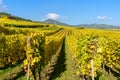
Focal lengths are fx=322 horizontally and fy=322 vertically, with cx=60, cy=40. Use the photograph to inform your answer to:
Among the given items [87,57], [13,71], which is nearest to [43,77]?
[13,71]

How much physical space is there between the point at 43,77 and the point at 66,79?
17.3 ft

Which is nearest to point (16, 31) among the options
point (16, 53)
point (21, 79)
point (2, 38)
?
point (16, 53)

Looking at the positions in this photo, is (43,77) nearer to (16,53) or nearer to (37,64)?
(37,64)

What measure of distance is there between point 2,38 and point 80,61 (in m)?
19.2

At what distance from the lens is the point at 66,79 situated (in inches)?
2090

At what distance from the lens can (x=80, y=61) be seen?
48.5 m

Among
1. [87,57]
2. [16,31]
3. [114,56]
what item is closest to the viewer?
[87,57]

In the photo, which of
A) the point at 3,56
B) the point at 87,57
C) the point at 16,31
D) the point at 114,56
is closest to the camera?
the point at 87,57

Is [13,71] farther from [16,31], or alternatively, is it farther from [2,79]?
[16,31]

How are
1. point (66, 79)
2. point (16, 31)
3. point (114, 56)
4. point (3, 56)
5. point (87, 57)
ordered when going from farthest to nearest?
point (16, 31), point (114, 56), point (3, 56), point (66, 79), point (87, 57)

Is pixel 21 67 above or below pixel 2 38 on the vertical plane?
below

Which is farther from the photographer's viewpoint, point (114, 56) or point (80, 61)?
point (114, 56)

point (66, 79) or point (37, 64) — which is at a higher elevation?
point (37, 64)

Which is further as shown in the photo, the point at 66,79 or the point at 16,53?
the point at 16,53
